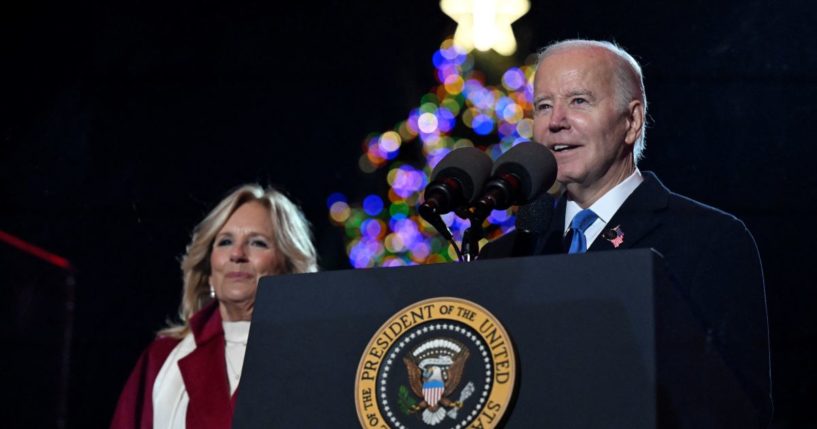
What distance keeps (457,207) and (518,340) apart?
31 cm

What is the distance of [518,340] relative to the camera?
113 cm

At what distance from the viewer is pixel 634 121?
6.70 feet

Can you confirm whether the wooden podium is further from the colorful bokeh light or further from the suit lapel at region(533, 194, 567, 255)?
the colorful bokeh light

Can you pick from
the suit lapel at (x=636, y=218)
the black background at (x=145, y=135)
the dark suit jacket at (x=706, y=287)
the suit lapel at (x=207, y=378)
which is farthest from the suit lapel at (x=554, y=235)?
the black background at (x=145, y=135)

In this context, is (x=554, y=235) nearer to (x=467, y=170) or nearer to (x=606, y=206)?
(x=606, y=206)

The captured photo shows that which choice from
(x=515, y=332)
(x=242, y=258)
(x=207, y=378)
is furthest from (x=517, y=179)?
(x=242, y=258)

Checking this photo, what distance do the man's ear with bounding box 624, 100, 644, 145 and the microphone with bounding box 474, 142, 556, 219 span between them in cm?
62

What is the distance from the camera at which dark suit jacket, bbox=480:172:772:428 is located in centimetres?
115

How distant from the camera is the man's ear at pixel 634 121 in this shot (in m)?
2.02

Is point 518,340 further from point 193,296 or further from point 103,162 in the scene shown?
point 103,162

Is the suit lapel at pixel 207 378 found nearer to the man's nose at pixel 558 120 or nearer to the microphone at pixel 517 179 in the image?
the man's nose at pixel 558 120

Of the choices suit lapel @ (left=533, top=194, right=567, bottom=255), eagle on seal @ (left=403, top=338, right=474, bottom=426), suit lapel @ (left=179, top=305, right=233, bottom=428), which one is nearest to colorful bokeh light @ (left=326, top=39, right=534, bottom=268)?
suit lapel @ (left=179, top=305, right=233, bottom=428)

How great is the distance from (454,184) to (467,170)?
0.03 m

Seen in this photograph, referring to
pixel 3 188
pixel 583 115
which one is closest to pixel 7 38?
pixel 3 188
